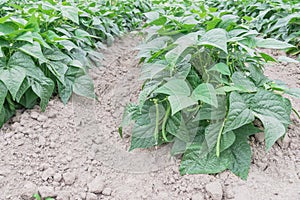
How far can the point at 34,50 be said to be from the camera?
190 cm

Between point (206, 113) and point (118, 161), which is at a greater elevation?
point (206, 113)

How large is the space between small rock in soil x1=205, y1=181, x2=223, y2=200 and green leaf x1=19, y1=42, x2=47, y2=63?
1.12m

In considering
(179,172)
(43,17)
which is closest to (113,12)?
(43,17)

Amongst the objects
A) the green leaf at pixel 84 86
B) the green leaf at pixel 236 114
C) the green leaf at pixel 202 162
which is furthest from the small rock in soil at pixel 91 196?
the green leaf at pixel 84 86

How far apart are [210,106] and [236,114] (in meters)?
0.17

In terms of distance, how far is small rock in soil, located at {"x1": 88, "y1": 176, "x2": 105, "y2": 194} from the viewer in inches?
62.1

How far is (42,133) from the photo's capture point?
72.7 inches

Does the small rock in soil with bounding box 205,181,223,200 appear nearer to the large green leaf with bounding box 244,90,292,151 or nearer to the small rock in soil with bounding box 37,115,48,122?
the large green leaf with bounding box 244,90,292,151

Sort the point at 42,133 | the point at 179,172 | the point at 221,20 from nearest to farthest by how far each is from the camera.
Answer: the point at 179,172 → the point at 42,133 → the point at 221,20

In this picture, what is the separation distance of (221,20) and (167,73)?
555 millimetres

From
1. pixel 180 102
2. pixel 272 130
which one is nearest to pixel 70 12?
pixel 180 102

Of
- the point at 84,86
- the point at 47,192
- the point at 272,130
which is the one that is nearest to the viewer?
the point at 272,130

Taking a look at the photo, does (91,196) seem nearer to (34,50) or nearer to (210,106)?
(210,106)

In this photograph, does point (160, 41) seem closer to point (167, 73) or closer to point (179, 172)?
point (167, 73)
